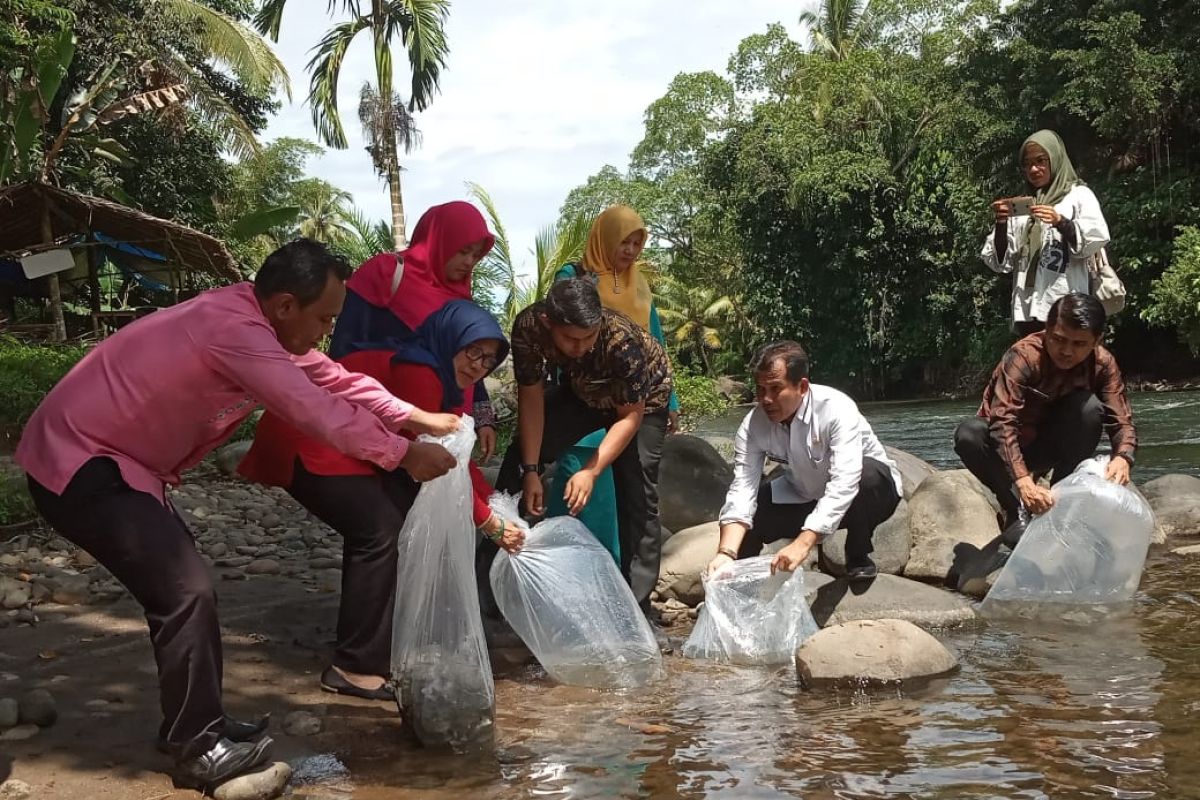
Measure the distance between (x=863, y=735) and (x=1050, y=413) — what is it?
2384mm

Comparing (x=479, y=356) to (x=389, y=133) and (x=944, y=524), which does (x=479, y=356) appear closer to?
(x=944, y=524)

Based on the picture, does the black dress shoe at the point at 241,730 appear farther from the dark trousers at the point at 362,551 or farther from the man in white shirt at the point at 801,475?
the man in white shirt at the point at 801,475

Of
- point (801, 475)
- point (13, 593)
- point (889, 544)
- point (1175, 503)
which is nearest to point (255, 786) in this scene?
point (13, 593)

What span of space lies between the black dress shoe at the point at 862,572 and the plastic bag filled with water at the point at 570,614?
119cm

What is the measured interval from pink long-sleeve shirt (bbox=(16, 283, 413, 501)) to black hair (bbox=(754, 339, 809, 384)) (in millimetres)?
1880

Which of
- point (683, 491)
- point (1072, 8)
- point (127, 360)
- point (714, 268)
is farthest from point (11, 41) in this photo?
point (714, 268)

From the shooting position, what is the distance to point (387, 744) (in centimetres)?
273

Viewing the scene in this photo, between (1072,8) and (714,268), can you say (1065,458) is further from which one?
(714,268)

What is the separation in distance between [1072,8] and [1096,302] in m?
17.0

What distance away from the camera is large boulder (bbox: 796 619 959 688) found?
3.13 meters

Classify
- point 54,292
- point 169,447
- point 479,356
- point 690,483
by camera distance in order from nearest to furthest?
point 169,447 → point 479,356 → point 690,483 → point 54,292

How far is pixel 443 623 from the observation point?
279 cm

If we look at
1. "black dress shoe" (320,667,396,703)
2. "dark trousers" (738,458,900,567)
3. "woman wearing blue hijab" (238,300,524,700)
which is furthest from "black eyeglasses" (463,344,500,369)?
"dark trousers" (738,458,900,567)

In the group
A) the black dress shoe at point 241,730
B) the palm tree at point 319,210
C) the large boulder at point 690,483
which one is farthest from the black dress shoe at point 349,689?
the palm tree at point 319,210
